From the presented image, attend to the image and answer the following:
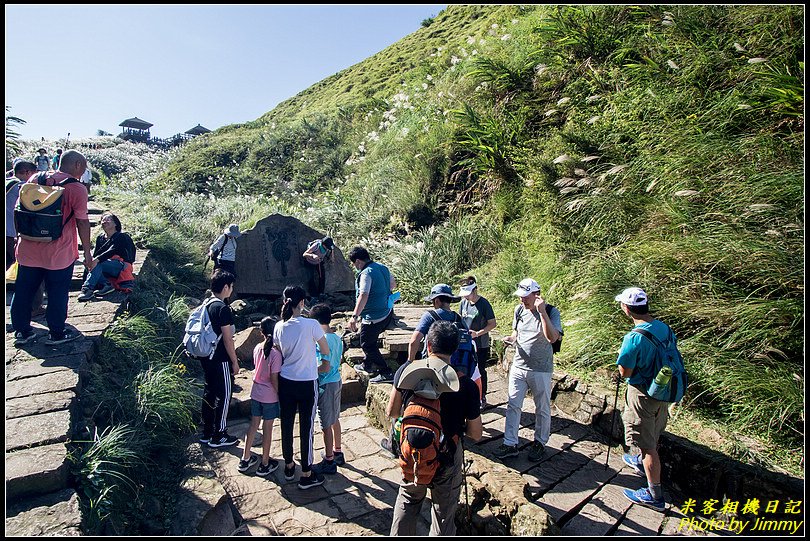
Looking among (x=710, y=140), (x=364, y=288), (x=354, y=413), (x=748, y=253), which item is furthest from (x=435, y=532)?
(x=710, y=140)

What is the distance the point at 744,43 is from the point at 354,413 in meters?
8.13

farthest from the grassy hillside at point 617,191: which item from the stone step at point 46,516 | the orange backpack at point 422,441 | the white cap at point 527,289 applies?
the stone step at point 46,516

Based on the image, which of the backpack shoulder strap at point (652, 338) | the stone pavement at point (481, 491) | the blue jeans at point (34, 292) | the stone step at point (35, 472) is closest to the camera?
the stone step at point (35, 472)

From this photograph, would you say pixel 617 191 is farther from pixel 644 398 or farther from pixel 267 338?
pixel 267 338

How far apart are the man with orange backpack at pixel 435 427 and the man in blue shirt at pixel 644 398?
1637 mm

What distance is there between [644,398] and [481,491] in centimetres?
156

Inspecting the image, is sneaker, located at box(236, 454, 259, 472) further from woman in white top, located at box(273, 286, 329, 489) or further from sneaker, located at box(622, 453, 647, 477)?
A: sneaker, located at box(622, 453, 647, 477)

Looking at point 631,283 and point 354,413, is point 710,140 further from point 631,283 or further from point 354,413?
point 354,413

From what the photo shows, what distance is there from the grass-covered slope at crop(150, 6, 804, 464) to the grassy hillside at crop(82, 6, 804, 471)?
26 millimetres

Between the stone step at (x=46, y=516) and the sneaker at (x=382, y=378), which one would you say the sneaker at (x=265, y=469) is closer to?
the stone step at (x=46, y=516)

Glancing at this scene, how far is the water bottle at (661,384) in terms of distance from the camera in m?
3.75

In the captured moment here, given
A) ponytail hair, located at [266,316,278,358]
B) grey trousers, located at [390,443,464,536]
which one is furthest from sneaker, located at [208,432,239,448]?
grey trousers, located at [390,443,464,536]

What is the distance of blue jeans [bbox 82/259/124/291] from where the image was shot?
6.32 m

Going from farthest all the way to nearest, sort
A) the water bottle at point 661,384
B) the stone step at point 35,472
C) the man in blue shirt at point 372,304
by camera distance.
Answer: the man in blue shirt at point 372,304, the water bottle at point 661,384, the stone step at point 35,472
